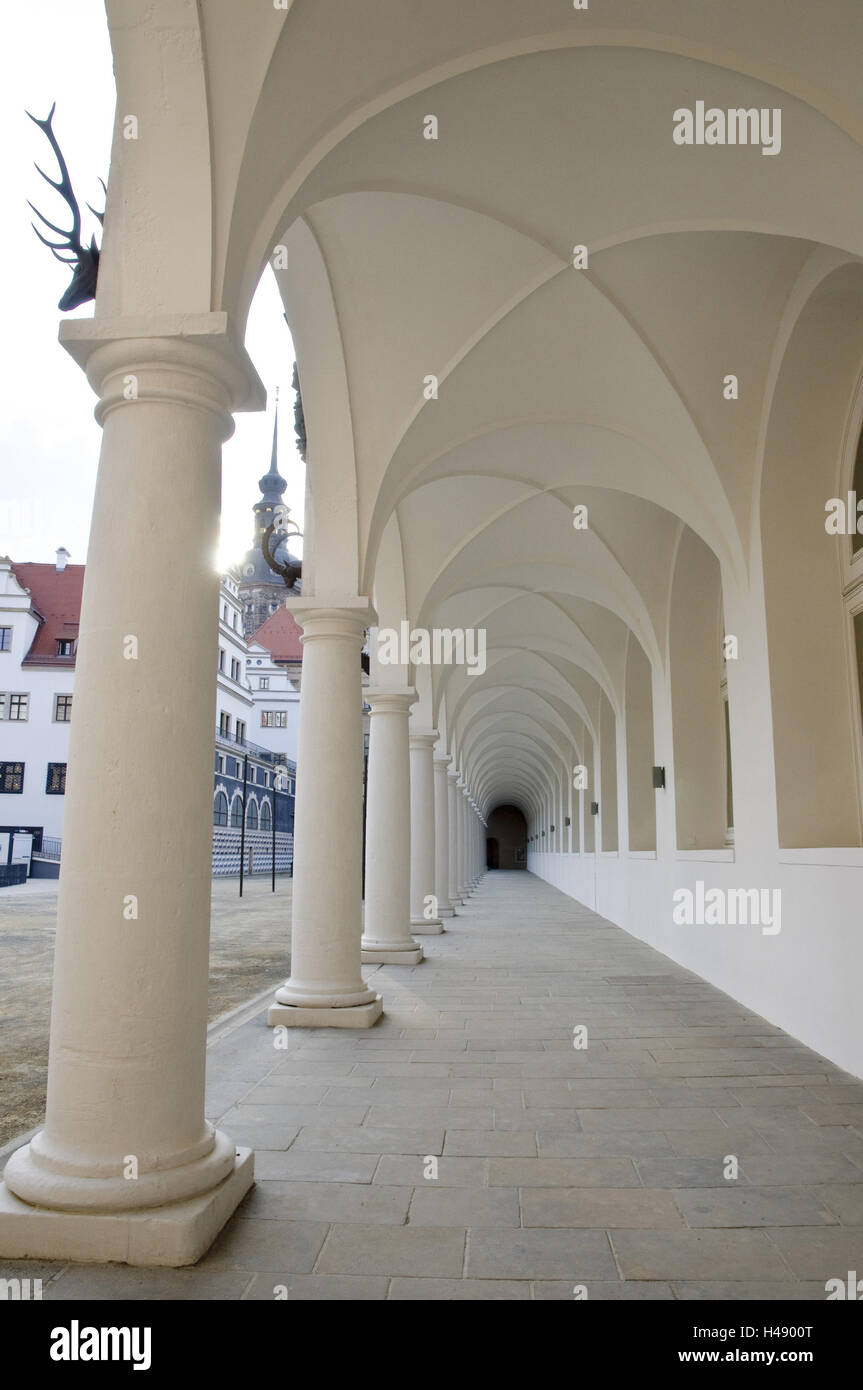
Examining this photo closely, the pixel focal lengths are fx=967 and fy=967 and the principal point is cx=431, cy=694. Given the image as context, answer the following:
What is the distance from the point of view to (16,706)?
42219mm

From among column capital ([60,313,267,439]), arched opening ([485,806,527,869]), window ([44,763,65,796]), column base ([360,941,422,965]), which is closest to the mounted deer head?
column capital ([60,313,267,439])

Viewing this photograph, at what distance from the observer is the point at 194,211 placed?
384 centimetres

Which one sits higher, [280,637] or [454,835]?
[280,637]

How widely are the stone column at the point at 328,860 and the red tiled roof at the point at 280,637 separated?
50.7 metres

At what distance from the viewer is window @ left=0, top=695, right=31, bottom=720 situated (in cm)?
4212

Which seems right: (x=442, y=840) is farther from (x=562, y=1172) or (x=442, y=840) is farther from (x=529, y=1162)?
(x=562, y=1172)

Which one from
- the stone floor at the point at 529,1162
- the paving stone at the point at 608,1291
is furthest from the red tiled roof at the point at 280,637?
the paving stone at the point at 608,1291

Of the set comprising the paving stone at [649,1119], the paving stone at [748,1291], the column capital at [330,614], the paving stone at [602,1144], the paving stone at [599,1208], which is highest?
the column capital at [330,614]

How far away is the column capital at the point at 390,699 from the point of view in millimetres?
10836

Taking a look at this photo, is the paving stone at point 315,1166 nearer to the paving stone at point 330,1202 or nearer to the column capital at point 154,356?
the paving stone at point 330,1202

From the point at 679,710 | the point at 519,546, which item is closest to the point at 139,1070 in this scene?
the point at 679,710

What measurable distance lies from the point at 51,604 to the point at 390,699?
38394mm

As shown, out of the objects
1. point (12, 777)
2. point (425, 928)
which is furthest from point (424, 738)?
point (12, 777)

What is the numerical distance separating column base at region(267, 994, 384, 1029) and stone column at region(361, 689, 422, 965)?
3175 millimetres
